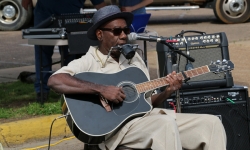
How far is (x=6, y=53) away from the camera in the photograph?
10742mm

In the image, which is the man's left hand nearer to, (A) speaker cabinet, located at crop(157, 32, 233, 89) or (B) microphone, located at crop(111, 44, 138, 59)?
(B) microphone, located at crop(111, 44, 138, 59)

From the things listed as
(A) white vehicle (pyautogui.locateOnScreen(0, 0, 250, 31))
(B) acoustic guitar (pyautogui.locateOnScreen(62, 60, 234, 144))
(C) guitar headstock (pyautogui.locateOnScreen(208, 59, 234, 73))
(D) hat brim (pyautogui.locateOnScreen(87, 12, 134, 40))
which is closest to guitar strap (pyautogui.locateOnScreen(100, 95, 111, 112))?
(B) acoustic guitar (pyautogui.locateOnScreen(62, 60, 234, 144))

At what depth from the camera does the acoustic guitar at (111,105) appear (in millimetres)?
4082

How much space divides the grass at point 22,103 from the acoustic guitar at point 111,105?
6.72 ft

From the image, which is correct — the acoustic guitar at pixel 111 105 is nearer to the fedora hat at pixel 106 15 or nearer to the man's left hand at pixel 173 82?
the man's left hand at pixel 173 82

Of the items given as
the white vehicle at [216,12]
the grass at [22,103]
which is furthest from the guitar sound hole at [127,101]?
the white vehicle at [216,12]

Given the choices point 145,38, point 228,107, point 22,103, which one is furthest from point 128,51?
point 22,103

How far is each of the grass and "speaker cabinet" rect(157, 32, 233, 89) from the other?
1.66m

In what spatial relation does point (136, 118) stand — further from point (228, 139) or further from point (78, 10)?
point (78, 10)

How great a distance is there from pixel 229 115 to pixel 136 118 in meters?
1.20

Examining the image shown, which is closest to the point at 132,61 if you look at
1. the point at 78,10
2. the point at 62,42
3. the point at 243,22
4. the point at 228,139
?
the point at 228,139

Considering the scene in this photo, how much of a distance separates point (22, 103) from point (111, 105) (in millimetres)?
2804

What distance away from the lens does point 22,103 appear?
679 cm

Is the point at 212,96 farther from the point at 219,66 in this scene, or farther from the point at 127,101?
the point at 127,101
